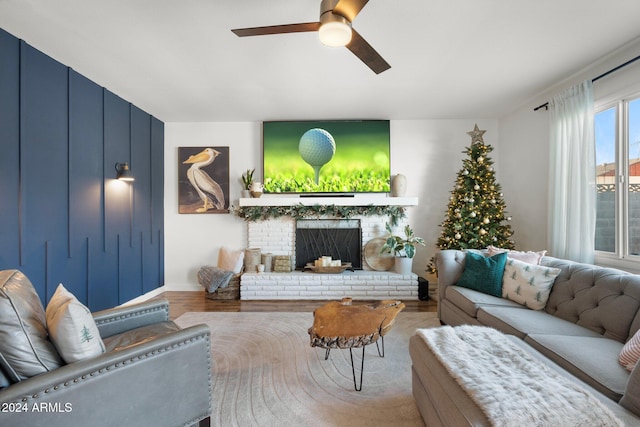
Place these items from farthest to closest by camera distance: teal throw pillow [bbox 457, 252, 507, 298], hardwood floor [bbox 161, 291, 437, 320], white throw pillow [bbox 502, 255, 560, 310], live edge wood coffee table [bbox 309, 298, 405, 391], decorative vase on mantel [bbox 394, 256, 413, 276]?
decorative vase on mantel [bbox 394, 256, 413, 276] → hardwood floor [bbox 161, 291, 437, 320] → teal throw pillow [bbox 457, 252, 507, 298] → white throw pillow [bbox 502, 255, 560, 310] → live edge wood coffee table [bbox 309, 298, 405, 391]

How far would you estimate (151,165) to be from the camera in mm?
3959

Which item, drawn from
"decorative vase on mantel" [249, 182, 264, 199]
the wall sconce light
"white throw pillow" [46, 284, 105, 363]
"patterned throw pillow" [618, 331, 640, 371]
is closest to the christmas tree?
"patterned throw pillow" [618, 331, 640, 371]

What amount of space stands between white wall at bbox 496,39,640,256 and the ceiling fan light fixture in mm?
2765

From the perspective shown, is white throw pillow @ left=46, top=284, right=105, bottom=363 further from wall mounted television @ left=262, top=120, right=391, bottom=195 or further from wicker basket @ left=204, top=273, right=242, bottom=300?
wall mounted television @ left=262, top=120, right=391, bottom=195

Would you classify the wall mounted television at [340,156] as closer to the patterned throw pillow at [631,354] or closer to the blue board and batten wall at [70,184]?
the blue board and batten wall at [70,184]

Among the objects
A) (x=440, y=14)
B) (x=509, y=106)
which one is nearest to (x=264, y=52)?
(x=440, y=14)

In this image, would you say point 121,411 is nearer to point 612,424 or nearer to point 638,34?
point 612,424

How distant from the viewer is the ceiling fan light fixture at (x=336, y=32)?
1587 millimetres

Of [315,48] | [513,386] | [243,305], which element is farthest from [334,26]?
[243,305]

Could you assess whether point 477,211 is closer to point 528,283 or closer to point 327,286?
point 528,283

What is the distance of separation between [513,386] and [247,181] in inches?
150

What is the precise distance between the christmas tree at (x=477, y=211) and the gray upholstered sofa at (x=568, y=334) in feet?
3.63

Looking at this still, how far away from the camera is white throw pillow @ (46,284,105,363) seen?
3.50 feet

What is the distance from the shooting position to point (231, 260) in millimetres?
4023
